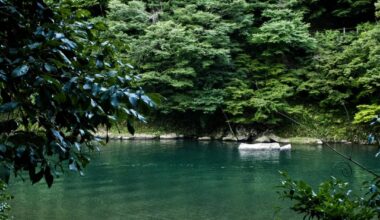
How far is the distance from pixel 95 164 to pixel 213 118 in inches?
340

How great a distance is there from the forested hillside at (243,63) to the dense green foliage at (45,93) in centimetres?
1662

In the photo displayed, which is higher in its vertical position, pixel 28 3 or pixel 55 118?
pixel 28 3

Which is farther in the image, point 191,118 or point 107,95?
point 191,118

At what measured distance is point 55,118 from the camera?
1.73m

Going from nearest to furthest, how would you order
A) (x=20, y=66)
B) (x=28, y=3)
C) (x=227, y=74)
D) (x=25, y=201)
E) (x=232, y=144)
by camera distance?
(x=20, y=66), (x=28, y=3), (x=25, y=201), (x=232, y=144), (x=227, y=74)

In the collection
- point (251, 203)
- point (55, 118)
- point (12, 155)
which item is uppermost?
point (55, 118)

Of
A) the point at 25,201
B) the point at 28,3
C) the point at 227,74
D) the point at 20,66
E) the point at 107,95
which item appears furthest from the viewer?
the point at 227,74

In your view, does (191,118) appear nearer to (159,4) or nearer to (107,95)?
(159,4)

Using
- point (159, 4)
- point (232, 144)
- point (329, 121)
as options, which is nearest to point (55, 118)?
point (232, 144)

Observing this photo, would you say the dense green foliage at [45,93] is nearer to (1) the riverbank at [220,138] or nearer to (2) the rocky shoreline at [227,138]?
(2) the rocky shoreline at [227,138]

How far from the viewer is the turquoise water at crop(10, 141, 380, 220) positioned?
26.0 feet

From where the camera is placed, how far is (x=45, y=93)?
1474mm

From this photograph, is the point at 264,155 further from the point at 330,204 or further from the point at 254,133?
the point at 330,204

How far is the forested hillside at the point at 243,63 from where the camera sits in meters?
19.2
